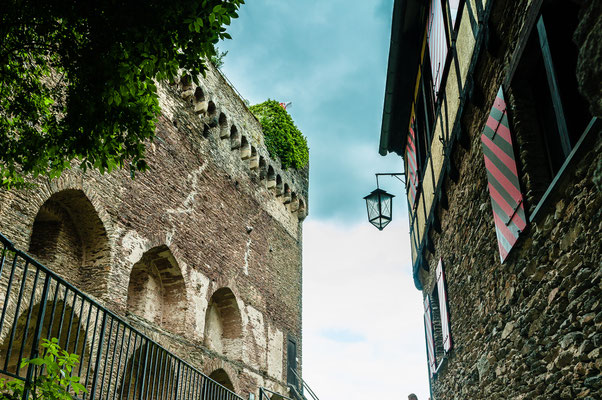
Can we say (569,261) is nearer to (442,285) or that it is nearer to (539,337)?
(539,337)

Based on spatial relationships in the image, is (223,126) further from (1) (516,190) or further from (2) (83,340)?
(1) (516,190)

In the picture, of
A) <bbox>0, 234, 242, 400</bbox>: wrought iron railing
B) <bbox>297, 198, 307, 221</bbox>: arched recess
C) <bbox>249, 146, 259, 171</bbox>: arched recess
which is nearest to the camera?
<bbox>0, 234, 242, 400</bbox>: wrought iron railing

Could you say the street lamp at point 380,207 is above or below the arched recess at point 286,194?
below

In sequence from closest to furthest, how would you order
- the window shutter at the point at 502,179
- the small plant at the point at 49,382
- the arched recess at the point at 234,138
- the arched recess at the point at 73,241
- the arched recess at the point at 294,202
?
1. the small plant at the point at 49,382
2. the window shutter at the point at 502,179
3. the arched recess at the point at 73,241
4. the arched recess at the point at 234,138
5. the arched recess at the point at 294,202

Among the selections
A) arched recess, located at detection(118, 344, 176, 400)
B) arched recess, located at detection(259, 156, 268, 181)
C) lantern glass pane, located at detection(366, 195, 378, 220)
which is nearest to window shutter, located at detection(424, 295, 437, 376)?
lantern glass pane, located at detection(366, 195, 378, 220)

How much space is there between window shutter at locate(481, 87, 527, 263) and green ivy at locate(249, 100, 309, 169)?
14.0 m

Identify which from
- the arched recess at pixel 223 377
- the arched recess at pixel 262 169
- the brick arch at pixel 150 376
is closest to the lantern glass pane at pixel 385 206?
the brick arch at pixel 150 376

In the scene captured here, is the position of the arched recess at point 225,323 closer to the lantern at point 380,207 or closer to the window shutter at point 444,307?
the lantern at point 380,207

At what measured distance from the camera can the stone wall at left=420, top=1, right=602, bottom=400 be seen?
12.7ft

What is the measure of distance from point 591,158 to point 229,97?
47.7ft

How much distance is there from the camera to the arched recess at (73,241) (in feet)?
34.6

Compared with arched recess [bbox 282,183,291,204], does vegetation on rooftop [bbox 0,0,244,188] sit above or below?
below

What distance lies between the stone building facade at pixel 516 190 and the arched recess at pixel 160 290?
663 centimetres

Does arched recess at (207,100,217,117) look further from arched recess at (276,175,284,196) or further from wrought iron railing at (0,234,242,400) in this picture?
wrought iron railing at (0,234,242,400)
